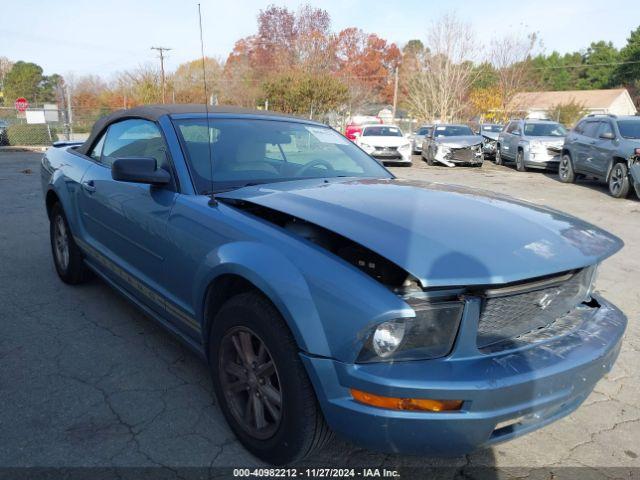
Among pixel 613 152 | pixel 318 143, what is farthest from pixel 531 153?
pixel 318 143

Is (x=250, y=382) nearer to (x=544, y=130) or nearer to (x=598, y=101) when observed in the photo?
(x=544, y=130)

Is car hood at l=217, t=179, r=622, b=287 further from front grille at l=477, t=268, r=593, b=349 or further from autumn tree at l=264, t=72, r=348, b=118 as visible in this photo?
autumn tree at l=264, t=72, r=348, b=118

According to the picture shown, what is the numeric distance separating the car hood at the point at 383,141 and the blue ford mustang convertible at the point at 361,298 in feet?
44.8

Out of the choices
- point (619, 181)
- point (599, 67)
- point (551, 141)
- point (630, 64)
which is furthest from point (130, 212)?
point (599, 67)

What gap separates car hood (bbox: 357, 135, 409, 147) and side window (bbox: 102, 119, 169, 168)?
1316 cm

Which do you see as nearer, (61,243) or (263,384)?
(263,384)

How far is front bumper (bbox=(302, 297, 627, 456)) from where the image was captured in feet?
5.78

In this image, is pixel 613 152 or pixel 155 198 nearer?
pixel 155 198

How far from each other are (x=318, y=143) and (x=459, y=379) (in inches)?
90.2

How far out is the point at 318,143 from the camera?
12.0 ft

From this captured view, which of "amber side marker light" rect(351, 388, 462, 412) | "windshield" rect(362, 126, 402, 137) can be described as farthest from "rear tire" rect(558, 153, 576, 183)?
"amber side marker light" rect(351, 388, 462, 412)

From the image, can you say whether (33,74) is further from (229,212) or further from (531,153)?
(229,212)

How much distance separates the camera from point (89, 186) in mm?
3770

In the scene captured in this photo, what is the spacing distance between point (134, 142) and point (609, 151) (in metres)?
10.4
